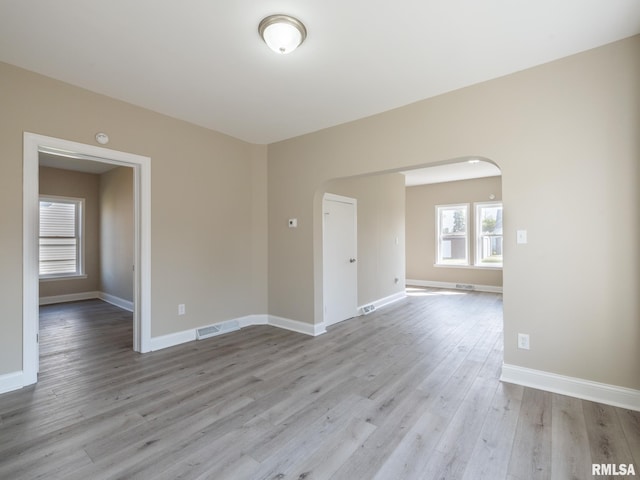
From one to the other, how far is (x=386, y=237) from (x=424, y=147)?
123 inches

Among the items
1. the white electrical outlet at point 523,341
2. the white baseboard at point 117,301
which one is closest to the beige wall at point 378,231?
the white electrical outlet at point 523,341

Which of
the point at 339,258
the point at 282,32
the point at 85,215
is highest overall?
the point at 282,32

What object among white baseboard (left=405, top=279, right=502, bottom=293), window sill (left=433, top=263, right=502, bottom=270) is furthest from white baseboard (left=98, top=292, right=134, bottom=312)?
window sill (left=433, top=263, right=502, bottom=270)

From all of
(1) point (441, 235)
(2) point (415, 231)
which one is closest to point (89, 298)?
(2) point (415, 231)

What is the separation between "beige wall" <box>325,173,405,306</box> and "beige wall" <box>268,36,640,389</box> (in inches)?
85.0

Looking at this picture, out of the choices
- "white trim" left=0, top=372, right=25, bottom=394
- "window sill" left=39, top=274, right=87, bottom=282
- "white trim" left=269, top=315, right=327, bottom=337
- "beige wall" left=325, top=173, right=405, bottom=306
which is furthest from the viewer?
"window sill" left=39, top=274, right=87, bottom=282

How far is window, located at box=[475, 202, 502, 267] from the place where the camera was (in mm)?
7412

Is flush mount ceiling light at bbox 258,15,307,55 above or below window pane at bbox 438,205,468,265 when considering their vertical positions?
above

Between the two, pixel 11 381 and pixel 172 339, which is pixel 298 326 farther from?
pixel 11 381

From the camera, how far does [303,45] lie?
239 centimetres

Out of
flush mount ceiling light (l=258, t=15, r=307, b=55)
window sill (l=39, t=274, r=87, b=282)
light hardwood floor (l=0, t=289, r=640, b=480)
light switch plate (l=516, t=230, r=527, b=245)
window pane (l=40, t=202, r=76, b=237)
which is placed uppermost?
flush mount ceiling light (l=258, t=15, r=307, b=55)

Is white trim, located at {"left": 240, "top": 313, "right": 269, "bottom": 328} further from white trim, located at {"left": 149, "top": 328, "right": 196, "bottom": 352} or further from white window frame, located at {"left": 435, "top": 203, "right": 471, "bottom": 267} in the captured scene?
white window frame, located at {"left": 435, "top": 203, "right": 471, "bottom": 267}

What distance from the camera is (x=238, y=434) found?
6.75 ft

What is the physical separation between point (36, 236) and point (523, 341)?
450 centimetres
